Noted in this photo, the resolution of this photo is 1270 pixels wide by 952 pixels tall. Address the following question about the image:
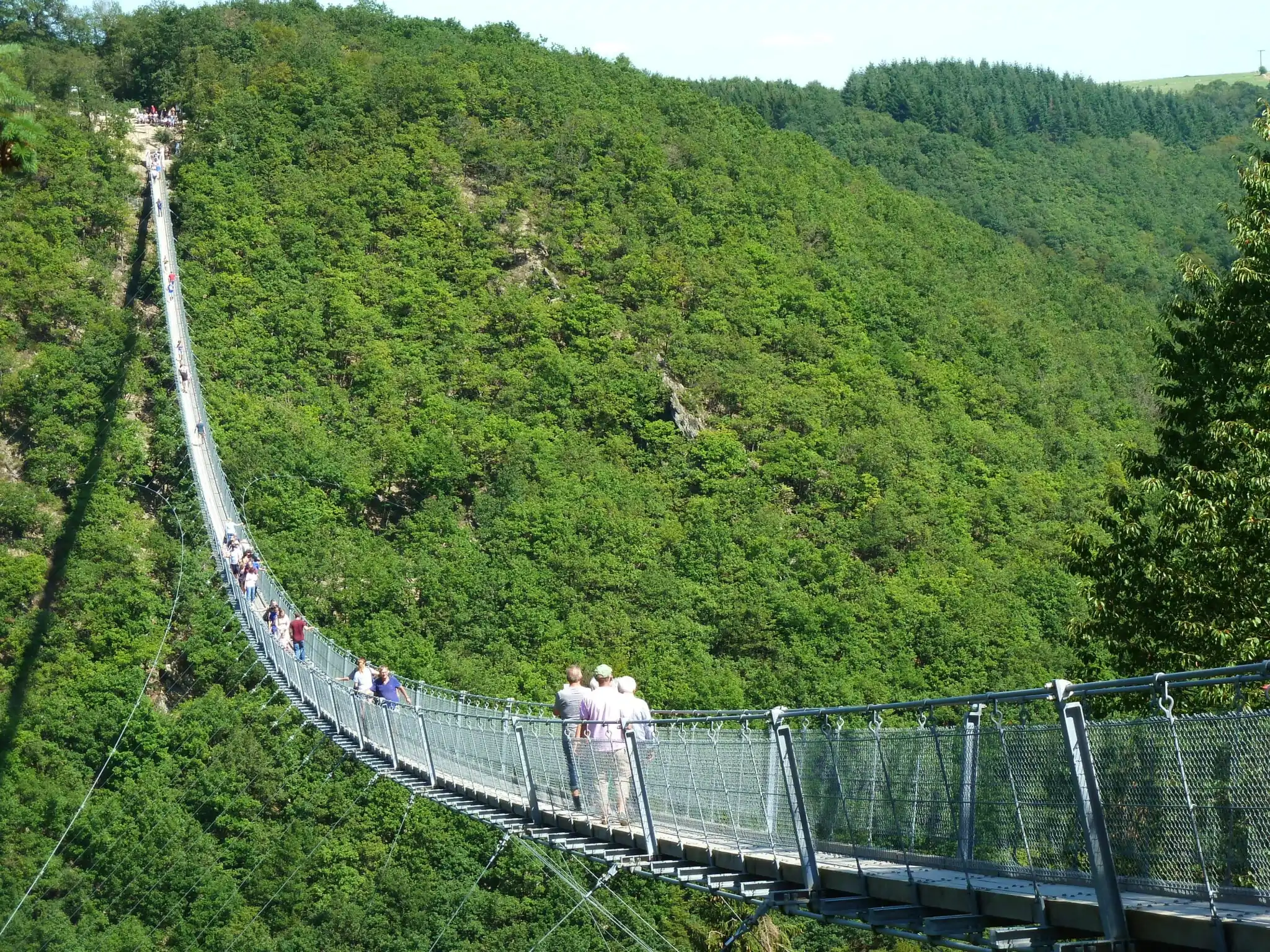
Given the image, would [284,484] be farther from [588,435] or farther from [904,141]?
[904,141]

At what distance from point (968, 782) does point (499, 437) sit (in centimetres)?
4861

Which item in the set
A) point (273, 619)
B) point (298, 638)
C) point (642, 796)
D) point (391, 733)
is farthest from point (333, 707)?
point (642, 796)

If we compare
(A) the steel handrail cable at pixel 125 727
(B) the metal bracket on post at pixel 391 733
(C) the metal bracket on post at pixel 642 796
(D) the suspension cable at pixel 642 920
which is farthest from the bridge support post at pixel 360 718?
(A) the steel handrail cable at pixel 125 727

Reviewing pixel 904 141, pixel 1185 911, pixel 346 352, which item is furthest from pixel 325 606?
pixel 904 141

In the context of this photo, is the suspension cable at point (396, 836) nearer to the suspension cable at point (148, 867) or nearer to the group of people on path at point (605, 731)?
the suspension cable at point (148, 867)

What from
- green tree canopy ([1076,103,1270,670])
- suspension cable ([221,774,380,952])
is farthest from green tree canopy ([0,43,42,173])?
suspension cable ([221,774,380,952])

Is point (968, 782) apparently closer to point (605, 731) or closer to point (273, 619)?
point (605, 731)

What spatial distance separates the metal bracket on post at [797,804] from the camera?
7.36 metres

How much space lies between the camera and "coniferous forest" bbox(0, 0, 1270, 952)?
119ft

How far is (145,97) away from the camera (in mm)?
72062

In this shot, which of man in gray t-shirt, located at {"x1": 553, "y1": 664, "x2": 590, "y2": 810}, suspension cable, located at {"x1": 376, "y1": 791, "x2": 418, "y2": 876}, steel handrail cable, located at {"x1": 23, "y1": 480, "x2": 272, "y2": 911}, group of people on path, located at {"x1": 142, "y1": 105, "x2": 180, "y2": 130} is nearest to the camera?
man in gray t-shirt, located at {"x1": 553, "y1": 664, "x2": 590, "y2": 810}

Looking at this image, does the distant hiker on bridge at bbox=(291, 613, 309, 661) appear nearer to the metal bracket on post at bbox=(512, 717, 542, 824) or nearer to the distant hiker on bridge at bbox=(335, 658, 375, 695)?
the distant hiker on bridge at bbox=(335, 658, 375, 695)

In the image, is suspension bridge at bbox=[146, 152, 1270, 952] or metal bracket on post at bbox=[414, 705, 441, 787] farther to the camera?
metal bracket on post at bbox=[414, 705, 441, 787]

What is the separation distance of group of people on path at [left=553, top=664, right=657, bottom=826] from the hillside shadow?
3217cm
